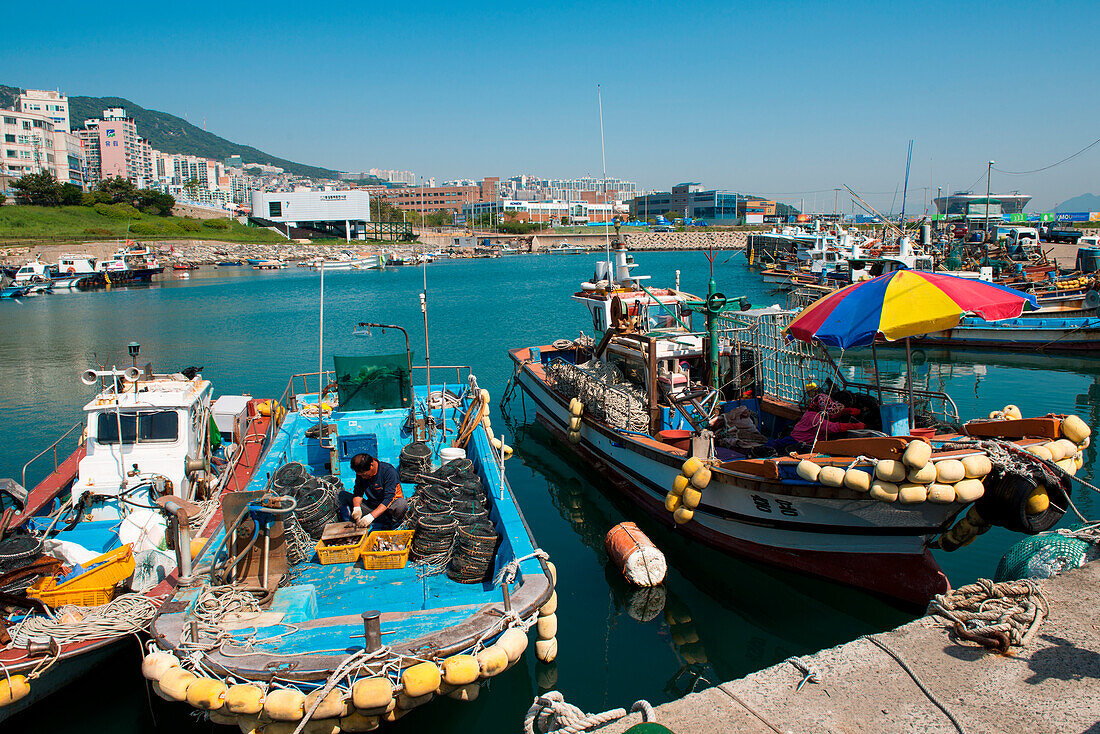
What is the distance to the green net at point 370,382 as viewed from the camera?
41.8 feet

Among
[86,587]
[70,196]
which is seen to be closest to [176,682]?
[86,587]

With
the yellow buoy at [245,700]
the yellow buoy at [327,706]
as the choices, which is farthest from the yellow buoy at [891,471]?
the yellow buoy at [245,700]

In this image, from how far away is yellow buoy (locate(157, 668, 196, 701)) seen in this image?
5625 mm

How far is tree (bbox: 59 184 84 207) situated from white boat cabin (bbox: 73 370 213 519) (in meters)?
104

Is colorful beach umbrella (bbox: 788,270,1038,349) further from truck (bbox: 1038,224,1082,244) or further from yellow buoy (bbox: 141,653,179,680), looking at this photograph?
truck (bbox: 1038,224,1082,244)

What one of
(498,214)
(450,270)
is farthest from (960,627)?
(498,214)

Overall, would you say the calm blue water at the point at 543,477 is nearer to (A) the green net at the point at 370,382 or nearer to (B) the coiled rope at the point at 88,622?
(B) the coiled rope at the point at 88,622

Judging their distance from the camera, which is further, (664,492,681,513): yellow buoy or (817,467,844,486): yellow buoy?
(664,492,681,513): yellow buoy

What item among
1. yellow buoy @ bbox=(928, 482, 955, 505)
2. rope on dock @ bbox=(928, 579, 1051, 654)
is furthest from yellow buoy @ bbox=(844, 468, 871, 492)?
rope on dock @ bbox=(928, 579, 1051, 654)

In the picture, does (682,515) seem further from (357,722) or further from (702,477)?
(357,722)

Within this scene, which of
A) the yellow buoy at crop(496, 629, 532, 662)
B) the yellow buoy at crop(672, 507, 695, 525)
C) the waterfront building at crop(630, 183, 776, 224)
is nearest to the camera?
the yellow buoy at crop(496, 629, 532, 662)

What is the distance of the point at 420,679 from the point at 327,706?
732 mm

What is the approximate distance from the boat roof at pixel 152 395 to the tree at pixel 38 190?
103 m

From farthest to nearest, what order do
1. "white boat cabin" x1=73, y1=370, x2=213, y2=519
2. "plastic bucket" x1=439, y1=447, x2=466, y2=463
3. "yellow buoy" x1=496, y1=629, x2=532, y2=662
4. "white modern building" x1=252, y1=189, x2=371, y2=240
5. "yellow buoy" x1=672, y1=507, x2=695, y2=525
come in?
"white modern building" x1=252, y1=189, x2=371, y2=240 → "yellow buoy" x1=672, y1=507, x2=695, y2=525 → "plastic bucket" x1=439, y1=447, x2=466, y2=463 → "white boat cabin" x1=73, y1=370, x2=213, y2=519 → "yellow buoy" x1=496, y1=629, x2=532, y2=662
